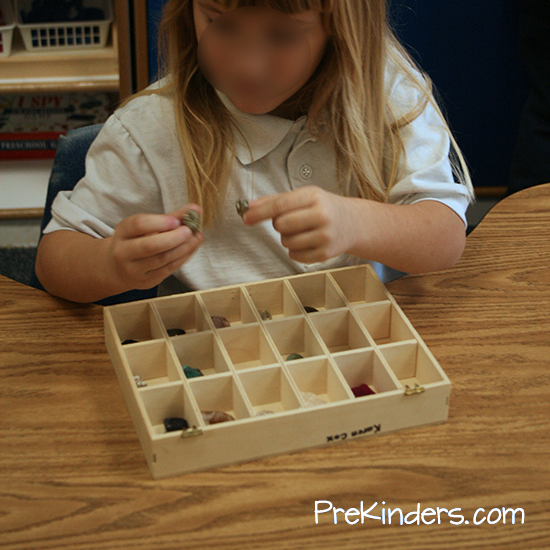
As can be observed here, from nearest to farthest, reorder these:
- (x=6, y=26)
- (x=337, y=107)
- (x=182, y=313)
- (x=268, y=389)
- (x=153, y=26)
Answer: (x=268, y=389)
(x=182, y=313)
(x=337, y=107)
(x=153, y=26)
(x=6, y=26)

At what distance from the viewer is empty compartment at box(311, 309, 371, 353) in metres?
0.80

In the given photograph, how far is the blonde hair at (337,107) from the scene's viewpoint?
0.89 m

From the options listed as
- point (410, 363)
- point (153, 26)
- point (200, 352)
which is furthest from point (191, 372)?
point (153, 26)

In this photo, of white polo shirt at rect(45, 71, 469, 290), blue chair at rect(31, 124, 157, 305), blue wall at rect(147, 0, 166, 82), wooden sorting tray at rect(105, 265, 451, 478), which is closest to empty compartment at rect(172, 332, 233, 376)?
wooden sorting tray at rect(105, 265, 451, 478)

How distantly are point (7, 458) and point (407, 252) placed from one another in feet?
1.75

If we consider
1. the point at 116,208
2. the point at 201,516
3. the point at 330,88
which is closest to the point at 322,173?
the point at 330,88

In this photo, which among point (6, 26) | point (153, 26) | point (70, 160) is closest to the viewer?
point (70, 160)

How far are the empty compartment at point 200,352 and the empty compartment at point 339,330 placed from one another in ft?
0.40

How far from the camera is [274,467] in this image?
0.65m

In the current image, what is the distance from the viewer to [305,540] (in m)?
0.58

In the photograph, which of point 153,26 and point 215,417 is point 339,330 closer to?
point 215,417

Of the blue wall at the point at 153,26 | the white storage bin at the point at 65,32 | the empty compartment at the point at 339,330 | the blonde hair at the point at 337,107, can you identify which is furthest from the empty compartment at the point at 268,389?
the white storage bin at the point at 65,32

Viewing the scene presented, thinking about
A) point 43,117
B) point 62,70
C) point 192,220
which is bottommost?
point 43,117

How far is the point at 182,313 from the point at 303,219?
20cm
